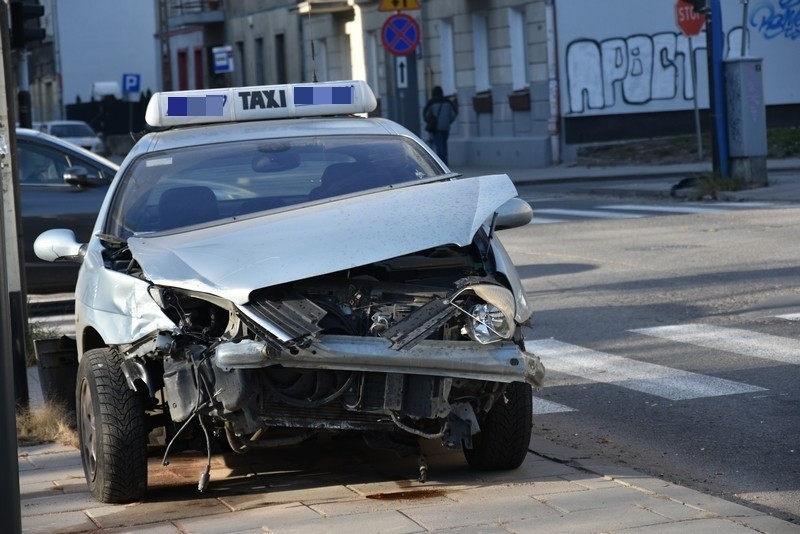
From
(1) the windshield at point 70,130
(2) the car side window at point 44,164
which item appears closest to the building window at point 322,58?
(1) the windshield at point 70,130

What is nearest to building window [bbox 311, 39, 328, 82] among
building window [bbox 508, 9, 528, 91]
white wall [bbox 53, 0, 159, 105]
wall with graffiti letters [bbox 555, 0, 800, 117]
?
building window [bbox 508, 9, 528, 91]

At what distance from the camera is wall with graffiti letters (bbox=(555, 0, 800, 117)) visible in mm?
30875

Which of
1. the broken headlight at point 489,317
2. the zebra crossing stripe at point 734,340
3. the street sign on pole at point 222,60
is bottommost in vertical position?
the zebra crossing stripe at point 734,340

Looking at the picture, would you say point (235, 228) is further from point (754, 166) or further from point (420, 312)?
point (754, 166)

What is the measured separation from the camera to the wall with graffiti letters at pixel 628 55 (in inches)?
1216

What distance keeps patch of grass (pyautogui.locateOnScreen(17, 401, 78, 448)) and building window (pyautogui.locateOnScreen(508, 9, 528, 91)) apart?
86.4 ft

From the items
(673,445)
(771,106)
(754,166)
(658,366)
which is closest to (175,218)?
(673,445)

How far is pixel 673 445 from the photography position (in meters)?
6.63

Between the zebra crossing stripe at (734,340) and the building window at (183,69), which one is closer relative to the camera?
the zebra crossing stripe at (734,340)

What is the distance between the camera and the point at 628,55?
1230 inches

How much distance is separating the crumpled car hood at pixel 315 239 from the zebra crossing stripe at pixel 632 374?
254 centimetres

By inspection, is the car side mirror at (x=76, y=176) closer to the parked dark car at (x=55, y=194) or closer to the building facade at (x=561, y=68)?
the parked dark car at (x=55, y=194)

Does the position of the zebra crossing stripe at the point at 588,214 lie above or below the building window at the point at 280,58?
below

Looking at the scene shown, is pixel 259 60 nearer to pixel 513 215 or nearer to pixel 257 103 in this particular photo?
pixel 257 103
